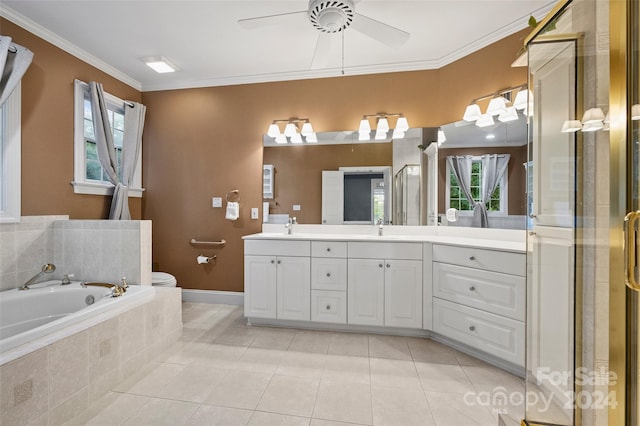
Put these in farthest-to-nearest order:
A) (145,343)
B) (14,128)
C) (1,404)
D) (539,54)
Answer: (14,128) → (145,343) → (539,54) → (1,404)

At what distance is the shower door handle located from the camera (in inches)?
32.3

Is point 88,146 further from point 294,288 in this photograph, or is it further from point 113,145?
point 294,288

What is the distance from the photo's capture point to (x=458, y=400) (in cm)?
155

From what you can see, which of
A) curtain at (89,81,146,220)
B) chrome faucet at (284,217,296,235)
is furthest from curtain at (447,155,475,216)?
curtain at (89,81,146,220)

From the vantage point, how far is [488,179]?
232cm

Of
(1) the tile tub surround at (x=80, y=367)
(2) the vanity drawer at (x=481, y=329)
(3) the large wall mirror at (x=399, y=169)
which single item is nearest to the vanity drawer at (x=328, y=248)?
(3) the large wall mirror at (x=399, y=169)

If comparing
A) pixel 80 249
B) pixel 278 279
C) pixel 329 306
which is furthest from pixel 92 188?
pixel 329 306

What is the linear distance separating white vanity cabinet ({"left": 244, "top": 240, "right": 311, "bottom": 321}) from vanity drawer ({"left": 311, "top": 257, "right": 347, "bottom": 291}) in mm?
56

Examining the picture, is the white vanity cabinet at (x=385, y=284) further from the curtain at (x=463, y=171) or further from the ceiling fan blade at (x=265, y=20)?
the ceiling fan blade at (x=265, y=20)

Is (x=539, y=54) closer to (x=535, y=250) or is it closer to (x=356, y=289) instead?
(x=535, y=250)

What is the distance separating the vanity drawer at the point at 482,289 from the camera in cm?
176

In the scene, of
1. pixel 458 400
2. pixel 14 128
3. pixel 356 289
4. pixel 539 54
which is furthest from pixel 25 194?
pixel 539 54

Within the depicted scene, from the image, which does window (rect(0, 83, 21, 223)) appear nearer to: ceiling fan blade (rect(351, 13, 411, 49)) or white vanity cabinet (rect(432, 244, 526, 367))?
ceiling fan blade (rect(351, 13, 411, 49))

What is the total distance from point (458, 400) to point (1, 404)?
86.6 inches
